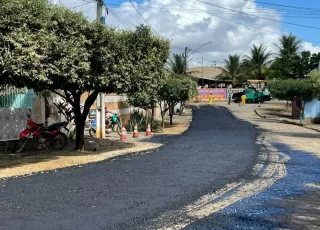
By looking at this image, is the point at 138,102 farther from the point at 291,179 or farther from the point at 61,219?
the point at 61,219

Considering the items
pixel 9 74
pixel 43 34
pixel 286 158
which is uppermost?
pixel 43 34

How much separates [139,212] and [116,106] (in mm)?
21302

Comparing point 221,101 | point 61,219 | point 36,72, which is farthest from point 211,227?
point 221,101

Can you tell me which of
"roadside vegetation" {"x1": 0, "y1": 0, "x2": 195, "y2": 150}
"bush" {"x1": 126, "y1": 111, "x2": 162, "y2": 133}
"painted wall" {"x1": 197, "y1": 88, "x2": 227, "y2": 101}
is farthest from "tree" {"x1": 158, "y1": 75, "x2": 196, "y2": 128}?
"painted wall" {"x1": 197, "y1": 88, "x2": 227, "y2": 101}

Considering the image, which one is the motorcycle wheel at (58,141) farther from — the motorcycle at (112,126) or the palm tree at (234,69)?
the palm tree at (234,69)

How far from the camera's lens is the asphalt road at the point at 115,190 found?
22.6ft

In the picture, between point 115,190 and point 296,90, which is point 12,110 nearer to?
point 115,190

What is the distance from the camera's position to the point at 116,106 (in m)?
28.4

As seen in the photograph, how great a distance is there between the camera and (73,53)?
40.2ft

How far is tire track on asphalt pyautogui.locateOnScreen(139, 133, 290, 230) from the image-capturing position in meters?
6.79

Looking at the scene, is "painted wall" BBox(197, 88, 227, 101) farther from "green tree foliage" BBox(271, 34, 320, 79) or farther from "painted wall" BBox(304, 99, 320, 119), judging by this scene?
"painted wall" BBox(304, 99, 320, 119)

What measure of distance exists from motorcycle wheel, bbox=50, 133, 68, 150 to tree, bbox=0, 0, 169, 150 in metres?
0.65

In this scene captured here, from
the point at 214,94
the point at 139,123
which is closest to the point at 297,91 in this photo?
the point at 139,123

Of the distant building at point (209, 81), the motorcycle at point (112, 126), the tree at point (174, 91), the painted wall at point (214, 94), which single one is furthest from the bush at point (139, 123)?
the distant building at point (209, 81)
